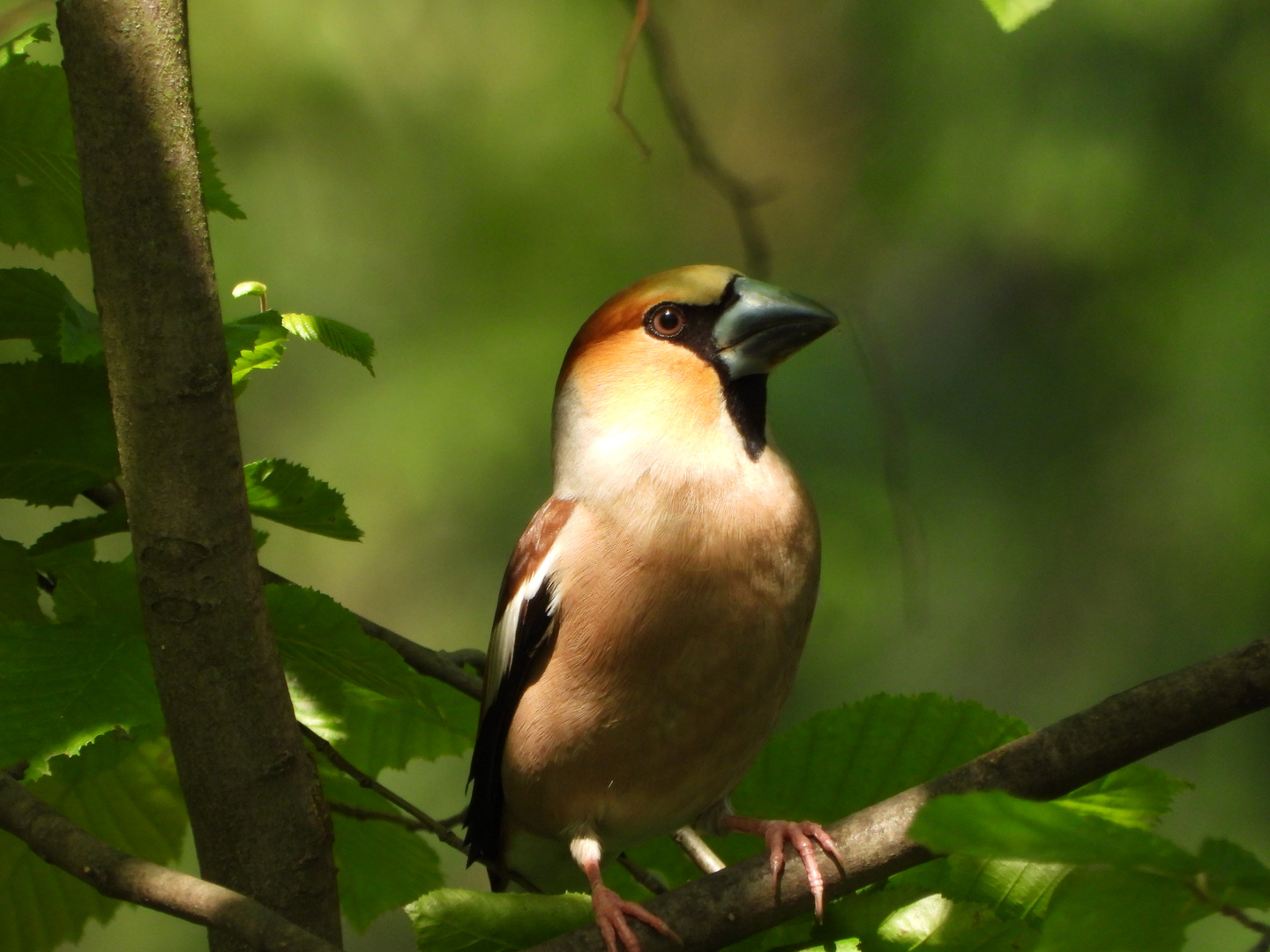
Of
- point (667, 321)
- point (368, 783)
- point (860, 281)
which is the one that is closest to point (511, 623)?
point (368, 783)

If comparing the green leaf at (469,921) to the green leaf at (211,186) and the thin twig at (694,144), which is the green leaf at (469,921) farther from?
the thin twig at (694,144)

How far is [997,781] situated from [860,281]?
4996 mm

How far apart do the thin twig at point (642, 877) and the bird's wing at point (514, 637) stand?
1.01ft

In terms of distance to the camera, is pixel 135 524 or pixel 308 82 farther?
pixel 308 82

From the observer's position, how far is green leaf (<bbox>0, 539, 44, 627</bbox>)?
5.65ft

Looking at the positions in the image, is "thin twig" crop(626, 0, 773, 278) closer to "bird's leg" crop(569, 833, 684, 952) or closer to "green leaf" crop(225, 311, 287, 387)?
"green leaf" crop(225, 311, 287, 387)

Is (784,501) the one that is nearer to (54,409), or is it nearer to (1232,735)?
(54,409)

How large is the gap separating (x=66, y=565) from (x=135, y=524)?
0.88 feet

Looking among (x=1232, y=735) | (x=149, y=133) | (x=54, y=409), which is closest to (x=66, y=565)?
(x=54, y=409)

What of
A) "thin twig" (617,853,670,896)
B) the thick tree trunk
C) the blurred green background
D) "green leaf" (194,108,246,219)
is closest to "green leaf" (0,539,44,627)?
the thick tree trunk

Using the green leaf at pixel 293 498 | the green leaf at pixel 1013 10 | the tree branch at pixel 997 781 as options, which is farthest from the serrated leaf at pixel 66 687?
the green leaf at pixel 1013 10

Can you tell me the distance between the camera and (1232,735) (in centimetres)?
500

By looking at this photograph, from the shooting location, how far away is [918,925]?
4.88 feet

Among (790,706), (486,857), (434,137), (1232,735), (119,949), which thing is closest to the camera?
(486,857)
